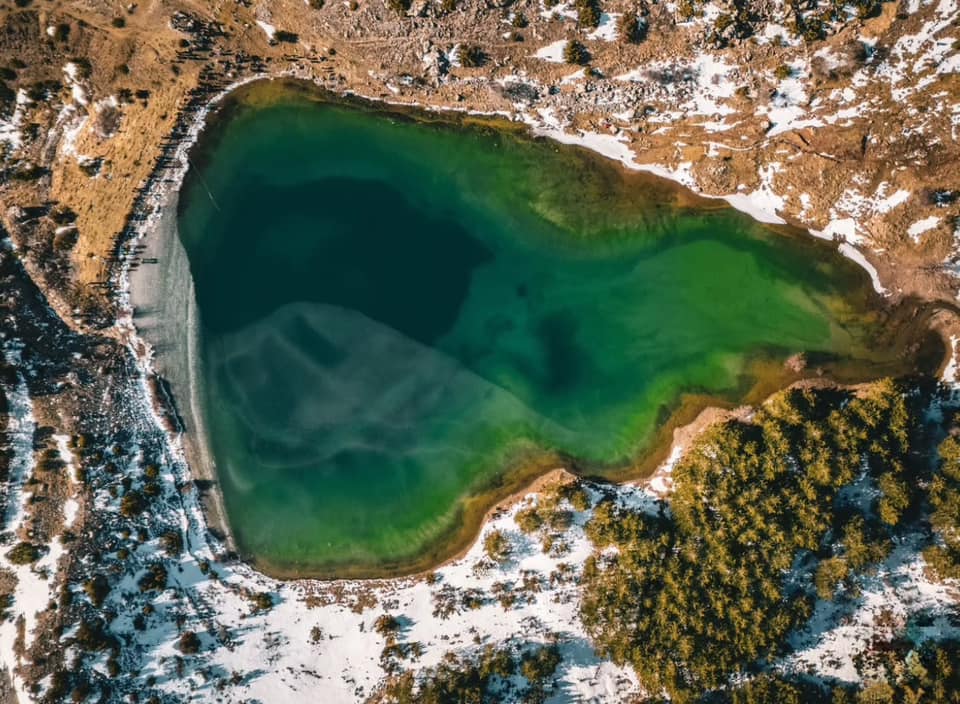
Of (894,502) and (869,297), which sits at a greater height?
(869,297)

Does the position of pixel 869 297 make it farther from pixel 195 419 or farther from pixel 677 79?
pixel 195 419

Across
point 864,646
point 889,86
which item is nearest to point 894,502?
point 864,646

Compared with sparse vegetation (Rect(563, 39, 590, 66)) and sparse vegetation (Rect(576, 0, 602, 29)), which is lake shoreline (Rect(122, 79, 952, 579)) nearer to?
sparse vegetation (Rect(563, 39, 590, 66))

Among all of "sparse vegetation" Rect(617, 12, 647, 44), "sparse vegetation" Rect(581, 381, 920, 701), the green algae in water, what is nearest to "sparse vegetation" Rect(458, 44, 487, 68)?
the green algae in water

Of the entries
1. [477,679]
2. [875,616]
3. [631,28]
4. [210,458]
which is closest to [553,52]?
[631,28]

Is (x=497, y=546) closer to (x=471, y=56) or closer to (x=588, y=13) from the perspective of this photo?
(x=471, y=56)

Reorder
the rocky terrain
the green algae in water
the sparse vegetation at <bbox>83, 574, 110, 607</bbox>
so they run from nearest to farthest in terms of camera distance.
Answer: the sparse vegetation at <bbox>83, 574, 110, 607</bbox>
the rocky terrain
the green algae in water

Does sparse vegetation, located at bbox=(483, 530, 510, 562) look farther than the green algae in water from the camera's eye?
No

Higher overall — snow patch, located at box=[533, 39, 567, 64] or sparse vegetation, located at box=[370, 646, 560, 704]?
snow patch, located at box=[533, 39, 567, 64]
